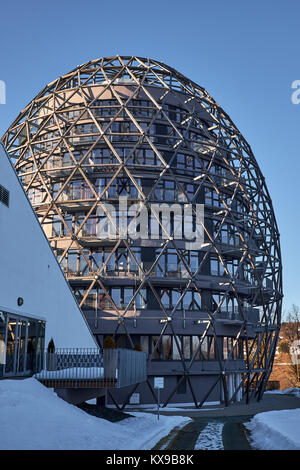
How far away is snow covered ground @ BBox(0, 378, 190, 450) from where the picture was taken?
11168 millimetres

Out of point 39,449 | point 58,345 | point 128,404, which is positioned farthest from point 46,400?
point 128,404

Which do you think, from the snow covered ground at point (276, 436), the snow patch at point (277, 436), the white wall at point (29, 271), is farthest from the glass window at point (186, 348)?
the snow patch at point (277, 436)

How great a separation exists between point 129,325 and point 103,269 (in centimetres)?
456

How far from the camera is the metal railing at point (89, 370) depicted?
1880 cm

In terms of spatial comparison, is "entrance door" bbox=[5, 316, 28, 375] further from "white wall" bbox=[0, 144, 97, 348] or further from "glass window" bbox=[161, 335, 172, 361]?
"glass window" bbox=[161, 335, 172, 361]

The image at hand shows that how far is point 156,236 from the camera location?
37.8 metres

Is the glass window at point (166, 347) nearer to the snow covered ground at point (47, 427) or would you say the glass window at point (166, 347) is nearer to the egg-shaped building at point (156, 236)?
the egg-shaped building at point (156, 236)

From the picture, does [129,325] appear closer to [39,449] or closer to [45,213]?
[45,213]

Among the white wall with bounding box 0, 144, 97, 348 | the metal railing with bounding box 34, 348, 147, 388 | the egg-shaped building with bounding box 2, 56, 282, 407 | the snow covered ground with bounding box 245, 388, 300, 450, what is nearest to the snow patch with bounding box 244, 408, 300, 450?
the snow covered ground with bounding box 245, 388, 300, 450

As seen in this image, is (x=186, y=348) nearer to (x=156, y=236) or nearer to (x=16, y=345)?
(x=156, y=236)

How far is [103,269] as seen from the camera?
1417 inches

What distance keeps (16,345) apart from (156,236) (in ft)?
65.8

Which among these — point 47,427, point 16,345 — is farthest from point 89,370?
point 47,427

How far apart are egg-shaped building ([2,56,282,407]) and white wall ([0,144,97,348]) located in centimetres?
1022
